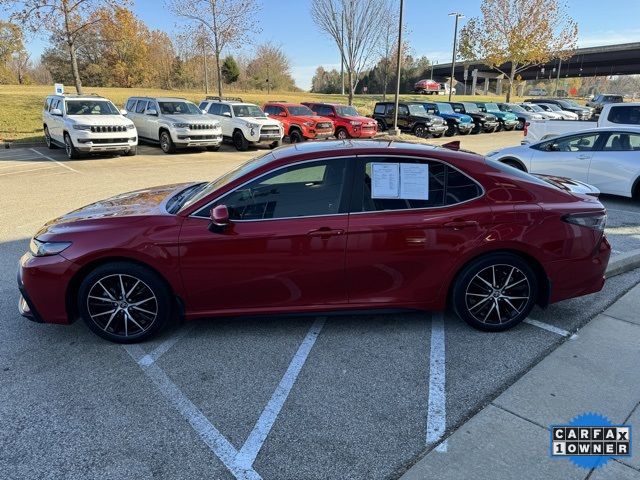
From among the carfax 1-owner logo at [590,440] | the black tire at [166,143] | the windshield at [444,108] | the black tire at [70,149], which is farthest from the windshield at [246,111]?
the carfax 1-owner logo at [590,440]

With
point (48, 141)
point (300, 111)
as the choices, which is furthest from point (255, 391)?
point (300, 111)

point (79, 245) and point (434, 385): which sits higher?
point (79, 245)

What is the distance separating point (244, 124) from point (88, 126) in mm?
5435

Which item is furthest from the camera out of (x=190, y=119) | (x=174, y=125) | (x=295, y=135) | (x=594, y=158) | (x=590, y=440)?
(x=295, y=135)

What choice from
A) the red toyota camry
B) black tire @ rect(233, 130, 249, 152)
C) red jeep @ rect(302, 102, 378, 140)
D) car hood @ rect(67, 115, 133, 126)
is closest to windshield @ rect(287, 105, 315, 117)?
red jeep @ rect(302, 102, 378, 140)

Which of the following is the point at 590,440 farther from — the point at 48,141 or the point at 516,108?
the point at 516,108

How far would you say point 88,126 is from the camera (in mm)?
13594

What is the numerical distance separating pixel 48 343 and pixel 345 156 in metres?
2.84

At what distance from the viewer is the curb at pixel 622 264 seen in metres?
4.86

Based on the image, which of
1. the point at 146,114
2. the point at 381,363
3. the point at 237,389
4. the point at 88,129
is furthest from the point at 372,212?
the point at 146,114

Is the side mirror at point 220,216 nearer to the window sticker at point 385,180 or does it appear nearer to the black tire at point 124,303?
the black tire at point 124,303

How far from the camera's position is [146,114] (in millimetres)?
16859

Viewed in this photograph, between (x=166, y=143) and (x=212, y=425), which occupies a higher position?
(x=166, y=143)

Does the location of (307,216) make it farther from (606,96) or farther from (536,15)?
(606,96)
